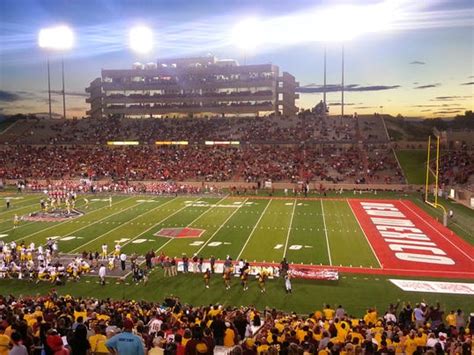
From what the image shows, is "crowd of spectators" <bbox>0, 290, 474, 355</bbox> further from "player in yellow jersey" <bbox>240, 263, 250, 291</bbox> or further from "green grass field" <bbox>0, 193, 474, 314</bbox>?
"player in yellow jersey" <bbox>240, 263, 250, 291</bbox>

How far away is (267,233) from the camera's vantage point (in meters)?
24.4

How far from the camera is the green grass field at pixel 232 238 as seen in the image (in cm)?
1558

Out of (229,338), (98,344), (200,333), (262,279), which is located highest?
(200,333)

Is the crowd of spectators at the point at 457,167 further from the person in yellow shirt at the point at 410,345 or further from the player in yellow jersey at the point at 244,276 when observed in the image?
the person in yellow shirt at the point at 410,345

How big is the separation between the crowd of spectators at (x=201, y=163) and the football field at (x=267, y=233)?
1136cm

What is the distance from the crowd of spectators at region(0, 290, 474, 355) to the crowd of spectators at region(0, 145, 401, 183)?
3440cm

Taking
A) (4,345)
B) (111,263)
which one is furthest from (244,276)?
(4,345)

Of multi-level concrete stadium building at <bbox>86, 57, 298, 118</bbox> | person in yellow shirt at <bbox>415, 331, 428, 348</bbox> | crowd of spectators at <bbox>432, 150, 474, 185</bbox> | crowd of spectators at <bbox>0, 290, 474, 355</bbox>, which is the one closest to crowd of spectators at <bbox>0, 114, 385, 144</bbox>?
multi-level concrete stadium building at <bbox>86, 57, 298, 118</bbox>

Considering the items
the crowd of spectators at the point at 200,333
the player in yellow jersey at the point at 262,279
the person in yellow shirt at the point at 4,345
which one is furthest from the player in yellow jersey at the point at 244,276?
the person in yellow shirt at the point at 4,345

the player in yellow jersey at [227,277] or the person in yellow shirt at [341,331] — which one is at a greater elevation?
the person in yellow shirt at [341,331]

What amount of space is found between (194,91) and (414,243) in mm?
58532

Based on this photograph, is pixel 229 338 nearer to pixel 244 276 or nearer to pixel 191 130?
pixel 244 276

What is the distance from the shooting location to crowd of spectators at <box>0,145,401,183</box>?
46.5 meters

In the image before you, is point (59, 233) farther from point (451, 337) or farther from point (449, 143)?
point (449, 143)
